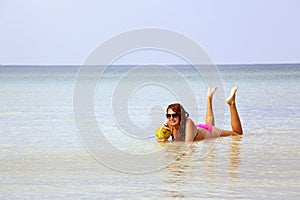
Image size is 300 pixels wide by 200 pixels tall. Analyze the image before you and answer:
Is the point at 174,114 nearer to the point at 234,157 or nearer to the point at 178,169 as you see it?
the point at 234,157

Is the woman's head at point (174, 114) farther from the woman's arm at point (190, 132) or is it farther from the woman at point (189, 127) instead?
the woman's arm at point (190, 132)

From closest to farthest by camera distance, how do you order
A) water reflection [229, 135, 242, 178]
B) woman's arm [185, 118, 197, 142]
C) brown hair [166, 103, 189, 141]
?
water reflection [229, 135, 242, 178], brown hair [166, 103, 189, 141], woman's arm [185, 118, 197, 142]

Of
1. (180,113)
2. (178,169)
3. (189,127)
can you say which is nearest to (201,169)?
(178,169)

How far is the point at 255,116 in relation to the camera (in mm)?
14648

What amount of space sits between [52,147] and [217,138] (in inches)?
108

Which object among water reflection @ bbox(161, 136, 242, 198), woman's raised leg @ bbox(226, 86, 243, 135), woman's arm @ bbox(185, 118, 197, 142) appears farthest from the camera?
woman's raised leg @ bbox(226, 86, 243, 135)

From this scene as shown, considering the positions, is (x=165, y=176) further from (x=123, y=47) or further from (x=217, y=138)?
(x=123, y=47)

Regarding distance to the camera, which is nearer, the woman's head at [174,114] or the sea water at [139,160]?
the sea water at [139,160]

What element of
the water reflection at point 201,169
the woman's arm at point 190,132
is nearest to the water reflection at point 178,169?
the water reflection at point 201,169

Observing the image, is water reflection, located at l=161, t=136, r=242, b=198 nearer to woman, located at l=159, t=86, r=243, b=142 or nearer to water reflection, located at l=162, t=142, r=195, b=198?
water reflection, located at l=162, t=142, r=195, b=198

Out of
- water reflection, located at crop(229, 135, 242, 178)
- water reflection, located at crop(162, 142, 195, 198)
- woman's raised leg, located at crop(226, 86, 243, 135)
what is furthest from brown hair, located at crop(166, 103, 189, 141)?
woman's raised leg, located at crop(226, 86, 243, 135)

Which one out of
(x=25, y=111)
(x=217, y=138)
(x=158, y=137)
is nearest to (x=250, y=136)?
(x=217, y=138)

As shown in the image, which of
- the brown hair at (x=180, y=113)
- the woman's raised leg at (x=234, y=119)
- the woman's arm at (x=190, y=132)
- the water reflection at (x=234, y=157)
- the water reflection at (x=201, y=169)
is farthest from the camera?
the woman's raised leg at (x=234, y=119)

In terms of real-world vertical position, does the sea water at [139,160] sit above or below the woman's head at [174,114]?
below
